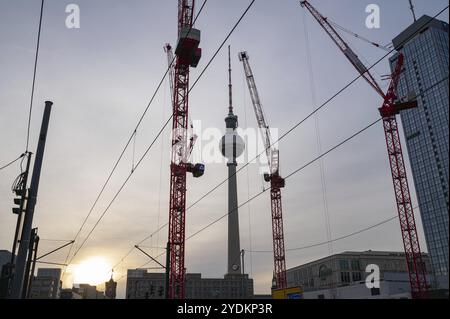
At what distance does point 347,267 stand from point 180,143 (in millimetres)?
105795

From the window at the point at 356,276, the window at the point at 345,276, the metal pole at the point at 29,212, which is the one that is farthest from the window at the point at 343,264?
the metal pole at the point at 29,212

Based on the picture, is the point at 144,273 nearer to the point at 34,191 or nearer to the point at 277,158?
the point at 277,158

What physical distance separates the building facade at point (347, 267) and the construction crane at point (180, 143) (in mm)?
93735

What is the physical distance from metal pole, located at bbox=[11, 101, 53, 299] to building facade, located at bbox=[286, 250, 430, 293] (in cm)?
13703

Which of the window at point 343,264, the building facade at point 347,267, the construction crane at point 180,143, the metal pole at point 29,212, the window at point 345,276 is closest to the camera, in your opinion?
the metal pole at point 29,212

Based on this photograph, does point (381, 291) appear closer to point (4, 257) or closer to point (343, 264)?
point (343, 264)

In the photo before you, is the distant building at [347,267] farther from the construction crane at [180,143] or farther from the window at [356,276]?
the construction crane at [180,143]

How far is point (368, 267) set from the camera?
14688 cm

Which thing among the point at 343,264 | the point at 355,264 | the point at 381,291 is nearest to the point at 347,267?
the point at 343,264

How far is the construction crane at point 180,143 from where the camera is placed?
61594 mm

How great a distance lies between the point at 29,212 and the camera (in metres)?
16.2

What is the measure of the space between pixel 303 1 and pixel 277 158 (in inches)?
1788

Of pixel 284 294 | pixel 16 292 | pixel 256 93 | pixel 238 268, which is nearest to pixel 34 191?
pixel 16 292

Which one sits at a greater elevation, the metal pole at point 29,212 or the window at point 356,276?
the window at point 356,276
